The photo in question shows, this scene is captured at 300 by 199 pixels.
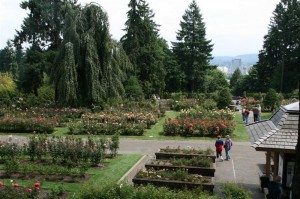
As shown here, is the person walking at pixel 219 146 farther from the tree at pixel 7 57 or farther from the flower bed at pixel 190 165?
the tree at pixel 7 57

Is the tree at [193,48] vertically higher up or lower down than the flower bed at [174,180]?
higher up

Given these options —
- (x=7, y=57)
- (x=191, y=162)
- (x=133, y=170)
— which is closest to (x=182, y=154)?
(x=191, y=162)

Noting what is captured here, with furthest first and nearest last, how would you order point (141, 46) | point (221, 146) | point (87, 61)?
point (141, 46), point (87, 61), point (221, 146)

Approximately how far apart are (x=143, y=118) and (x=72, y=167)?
39.7 feet

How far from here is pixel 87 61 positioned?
27.5m

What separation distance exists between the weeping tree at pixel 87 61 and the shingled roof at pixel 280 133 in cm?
1780

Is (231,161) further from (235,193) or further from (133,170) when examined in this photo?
(235,193)

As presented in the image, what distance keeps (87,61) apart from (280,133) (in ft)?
62.9

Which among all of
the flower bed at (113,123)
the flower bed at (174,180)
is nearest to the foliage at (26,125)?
the flower bed at (113,123)

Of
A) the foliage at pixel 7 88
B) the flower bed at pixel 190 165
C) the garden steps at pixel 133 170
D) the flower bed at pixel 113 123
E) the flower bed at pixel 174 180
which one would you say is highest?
the foliage at pixel 7 88

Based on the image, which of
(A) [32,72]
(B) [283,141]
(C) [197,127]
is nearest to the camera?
(B) [283,141]

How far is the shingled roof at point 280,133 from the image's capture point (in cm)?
1034

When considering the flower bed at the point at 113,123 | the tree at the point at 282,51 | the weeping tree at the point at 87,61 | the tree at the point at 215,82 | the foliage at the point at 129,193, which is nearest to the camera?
the foliage at the point at 129,193

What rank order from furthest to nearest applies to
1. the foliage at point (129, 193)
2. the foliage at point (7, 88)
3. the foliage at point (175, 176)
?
the foliage at point (7, 88)
the foliage at point (175, 176)
the foliage at point (129, 193)
